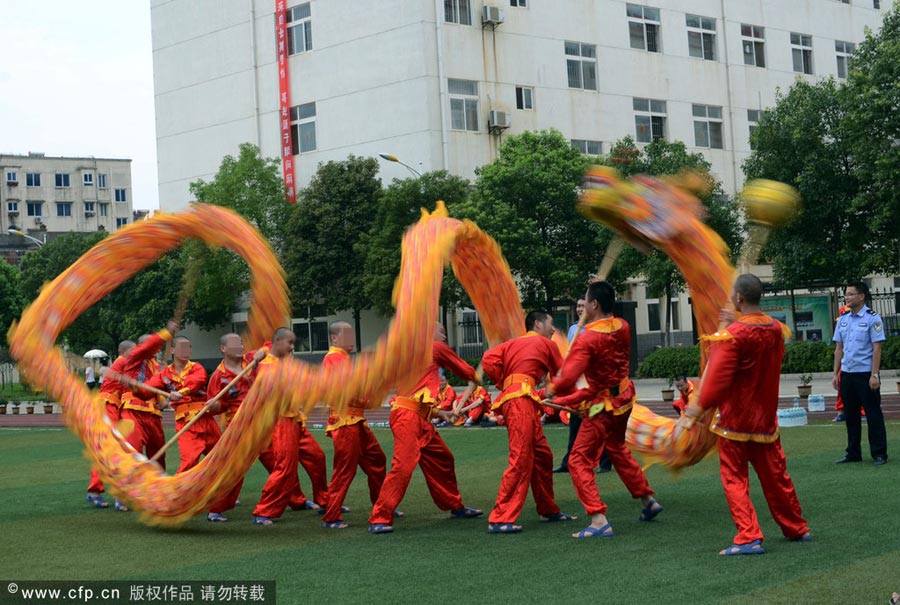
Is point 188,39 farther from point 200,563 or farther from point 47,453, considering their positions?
point 200,563

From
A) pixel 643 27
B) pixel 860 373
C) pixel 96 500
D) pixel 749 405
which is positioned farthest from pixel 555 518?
pixel 643 27

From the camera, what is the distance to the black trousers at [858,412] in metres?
11.1

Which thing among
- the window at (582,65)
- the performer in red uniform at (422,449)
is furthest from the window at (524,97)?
the performer in red uniform at (422,449)

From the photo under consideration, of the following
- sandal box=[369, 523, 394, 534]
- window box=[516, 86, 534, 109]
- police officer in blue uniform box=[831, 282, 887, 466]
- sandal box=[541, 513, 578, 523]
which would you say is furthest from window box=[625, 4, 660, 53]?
sandal box=[369, 523, 394, 534]

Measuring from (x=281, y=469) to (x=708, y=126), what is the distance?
3554 centimetres

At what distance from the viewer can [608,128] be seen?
4016 cm

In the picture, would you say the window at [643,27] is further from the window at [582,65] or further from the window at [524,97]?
the window at [524,97]

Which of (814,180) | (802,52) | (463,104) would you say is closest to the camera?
(814,180)

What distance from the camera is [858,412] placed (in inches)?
450

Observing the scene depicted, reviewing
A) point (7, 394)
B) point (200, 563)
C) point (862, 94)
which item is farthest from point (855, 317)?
point (7, 394)

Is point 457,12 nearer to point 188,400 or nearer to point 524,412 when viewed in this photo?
point 188,400

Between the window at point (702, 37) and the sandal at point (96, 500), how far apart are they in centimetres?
3510

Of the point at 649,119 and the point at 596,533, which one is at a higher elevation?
the point at 649,119

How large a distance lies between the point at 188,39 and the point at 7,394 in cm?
1720
